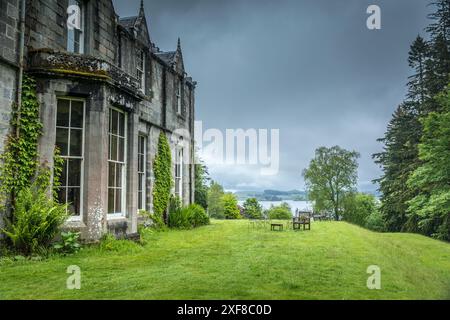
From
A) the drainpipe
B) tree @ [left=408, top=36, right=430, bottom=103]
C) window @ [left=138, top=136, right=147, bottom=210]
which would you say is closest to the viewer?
the drainpipe

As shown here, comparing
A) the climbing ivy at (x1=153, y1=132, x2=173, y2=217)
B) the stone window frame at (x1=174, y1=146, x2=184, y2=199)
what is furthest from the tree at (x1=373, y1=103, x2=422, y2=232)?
the climbing ivy at (x1=153, y1=132, x2=173, y2=217)

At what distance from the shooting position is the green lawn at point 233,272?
602cm

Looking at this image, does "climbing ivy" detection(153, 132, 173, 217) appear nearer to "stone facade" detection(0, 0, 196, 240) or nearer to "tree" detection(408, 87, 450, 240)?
"stone facade" detection(0, 0, 196, 240)

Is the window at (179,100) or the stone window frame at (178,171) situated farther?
the window at (179,100)

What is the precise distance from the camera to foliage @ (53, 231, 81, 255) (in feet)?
30.1

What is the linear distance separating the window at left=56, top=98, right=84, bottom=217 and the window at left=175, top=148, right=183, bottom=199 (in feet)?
31.9

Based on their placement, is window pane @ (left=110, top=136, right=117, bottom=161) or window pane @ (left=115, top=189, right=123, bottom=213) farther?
window pane @ (left=115, top=189, right=123, bottom=213)

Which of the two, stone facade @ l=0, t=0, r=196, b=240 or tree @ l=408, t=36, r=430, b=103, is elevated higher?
tree @ l=408, t=36, r=430, b=103

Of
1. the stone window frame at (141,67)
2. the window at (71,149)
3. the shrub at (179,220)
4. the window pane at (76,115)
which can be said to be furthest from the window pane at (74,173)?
the shrub at (179,220)

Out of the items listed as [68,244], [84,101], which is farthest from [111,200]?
[84,101]

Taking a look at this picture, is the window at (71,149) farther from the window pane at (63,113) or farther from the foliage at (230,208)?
the foliage at (230,208)

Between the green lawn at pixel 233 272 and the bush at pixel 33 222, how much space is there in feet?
2.19
